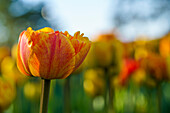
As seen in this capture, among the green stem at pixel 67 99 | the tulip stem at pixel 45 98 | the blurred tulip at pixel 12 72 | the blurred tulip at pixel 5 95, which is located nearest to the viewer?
the tulip stem at pixel 45 98

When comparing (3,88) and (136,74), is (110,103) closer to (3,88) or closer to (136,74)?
(136,74)

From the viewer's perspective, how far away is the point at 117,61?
1.26m

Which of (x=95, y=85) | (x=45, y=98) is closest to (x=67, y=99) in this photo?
(x=95, y=85)

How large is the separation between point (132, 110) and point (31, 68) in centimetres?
128

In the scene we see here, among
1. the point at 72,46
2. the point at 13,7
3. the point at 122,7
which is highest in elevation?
the point at 13,7

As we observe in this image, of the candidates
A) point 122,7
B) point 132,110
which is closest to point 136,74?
point 132,110

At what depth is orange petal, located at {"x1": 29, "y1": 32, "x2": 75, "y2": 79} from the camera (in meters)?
0.50

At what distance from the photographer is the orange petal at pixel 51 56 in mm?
504

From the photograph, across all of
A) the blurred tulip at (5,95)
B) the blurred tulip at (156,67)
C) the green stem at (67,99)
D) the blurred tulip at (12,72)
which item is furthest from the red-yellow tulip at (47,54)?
the blurred tulip at (12,72)

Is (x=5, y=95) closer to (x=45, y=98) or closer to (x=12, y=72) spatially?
(x=45, y=98)

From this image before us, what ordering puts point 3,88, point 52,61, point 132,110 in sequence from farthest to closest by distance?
point 132,110 → point 3,88 → point 52,61

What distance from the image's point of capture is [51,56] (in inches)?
19.9

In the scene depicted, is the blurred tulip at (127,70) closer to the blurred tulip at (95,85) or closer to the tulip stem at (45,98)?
the blurred tulip at (95,85)

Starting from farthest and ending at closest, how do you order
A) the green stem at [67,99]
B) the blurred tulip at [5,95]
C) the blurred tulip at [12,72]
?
the blurred tulip at [12,72], the green stem at [67,99], the blurred tulip at [5,95]
